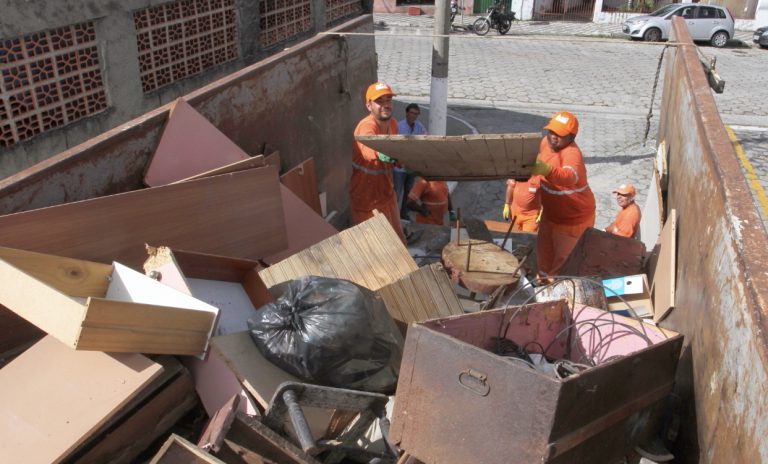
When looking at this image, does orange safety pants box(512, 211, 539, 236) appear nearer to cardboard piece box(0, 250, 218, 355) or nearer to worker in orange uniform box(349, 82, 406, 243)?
worker in orange uniform box(349, 82, 406, 243)

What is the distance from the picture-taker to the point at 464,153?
4.14 metres

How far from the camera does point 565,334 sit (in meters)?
3.24

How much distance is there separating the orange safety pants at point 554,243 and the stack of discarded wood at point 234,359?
1869mm

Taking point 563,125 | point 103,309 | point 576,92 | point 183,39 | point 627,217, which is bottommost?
point 576,92

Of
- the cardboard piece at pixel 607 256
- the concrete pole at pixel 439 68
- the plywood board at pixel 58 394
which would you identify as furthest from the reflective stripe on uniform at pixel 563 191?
the plywood board at pixel 58 394

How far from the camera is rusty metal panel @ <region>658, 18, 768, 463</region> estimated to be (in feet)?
6.47

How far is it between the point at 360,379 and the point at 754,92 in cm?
1359

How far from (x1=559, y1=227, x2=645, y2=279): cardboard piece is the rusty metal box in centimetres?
181

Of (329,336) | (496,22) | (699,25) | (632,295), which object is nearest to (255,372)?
(329,336)

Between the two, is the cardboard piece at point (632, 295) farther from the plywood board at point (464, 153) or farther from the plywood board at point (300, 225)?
the plywood board at point (300, 225)

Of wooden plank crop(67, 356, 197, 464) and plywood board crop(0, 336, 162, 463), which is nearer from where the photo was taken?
plywood board crop(0, 336, 162, 463)

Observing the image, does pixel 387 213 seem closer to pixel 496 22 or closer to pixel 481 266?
pixel 481 266

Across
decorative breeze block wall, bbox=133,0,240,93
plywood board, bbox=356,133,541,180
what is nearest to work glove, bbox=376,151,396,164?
plywood board, bbox=356,133,541,180

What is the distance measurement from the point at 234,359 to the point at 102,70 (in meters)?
3.71
